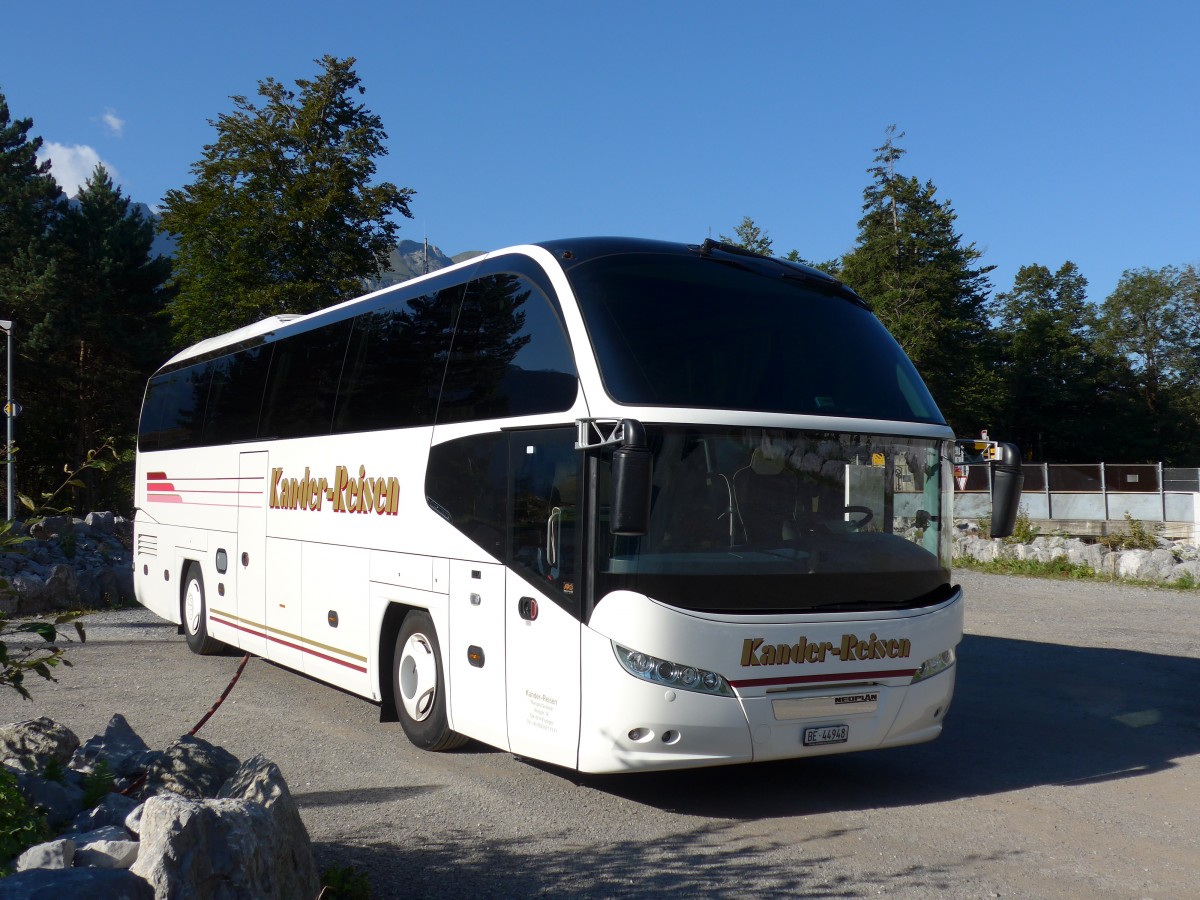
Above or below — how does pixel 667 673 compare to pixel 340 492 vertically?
below

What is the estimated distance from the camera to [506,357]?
759 centimetres

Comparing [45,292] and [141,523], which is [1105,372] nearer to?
[45,292]

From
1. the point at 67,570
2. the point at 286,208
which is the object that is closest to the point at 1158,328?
the point at 286,208

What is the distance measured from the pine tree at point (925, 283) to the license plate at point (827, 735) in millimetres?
51502

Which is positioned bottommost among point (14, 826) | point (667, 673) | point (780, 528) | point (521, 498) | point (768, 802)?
point (768, 802)

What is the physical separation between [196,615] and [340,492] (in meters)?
4.43

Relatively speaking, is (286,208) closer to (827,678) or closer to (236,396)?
(236,396)

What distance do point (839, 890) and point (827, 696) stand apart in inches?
59.2

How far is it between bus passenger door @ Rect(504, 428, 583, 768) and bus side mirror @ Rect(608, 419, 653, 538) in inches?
22.8

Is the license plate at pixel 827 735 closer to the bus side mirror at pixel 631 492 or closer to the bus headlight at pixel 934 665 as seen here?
the bus headlight at pixel 934 665

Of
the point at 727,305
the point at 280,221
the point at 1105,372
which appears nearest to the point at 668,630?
the point at 727,305

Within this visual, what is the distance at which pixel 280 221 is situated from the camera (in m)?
32.5

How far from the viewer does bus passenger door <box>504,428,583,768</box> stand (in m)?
6.57

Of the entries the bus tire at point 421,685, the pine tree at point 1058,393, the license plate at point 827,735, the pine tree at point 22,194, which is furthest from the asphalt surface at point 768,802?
the pine tree at point 1058,393
